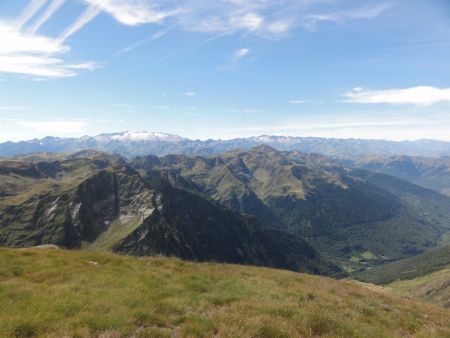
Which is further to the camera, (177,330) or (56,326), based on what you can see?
(177,330)

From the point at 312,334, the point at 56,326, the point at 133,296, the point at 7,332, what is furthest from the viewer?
the point at 133,296

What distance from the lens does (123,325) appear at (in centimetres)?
1331

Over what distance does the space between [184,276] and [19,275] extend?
899 centimetres

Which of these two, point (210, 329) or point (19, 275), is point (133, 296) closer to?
point (210, 329)

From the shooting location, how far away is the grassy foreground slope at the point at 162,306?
515 inches

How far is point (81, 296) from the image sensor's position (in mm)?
15406

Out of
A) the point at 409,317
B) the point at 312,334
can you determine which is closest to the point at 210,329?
the point at 312,334

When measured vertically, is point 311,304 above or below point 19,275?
below

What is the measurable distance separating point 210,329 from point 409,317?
1356 cm

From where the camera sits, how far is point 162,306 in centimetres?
1577

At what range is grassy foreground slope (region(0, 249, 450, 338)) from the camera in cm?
1308

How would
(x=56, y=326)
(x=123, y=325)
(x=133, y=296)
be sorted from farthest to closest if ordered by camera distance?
1. (x=133, y=296)
2. (x=123, y=325)
3. (x=56, y=326)

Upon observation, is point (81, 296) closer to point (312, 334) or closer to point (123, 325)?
point (123, 325)

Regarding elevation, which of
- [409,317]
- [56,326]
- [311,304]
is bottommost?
[409,317]
